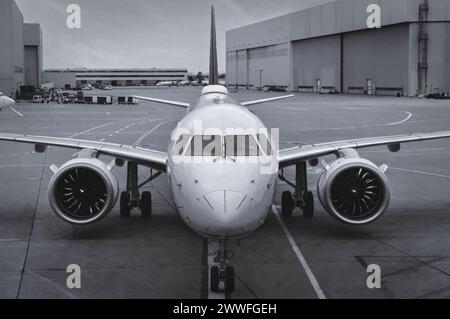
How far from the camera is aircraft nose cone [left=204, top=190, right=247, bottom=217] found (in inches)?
441

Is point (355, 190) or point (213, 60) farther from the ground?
point (213, 60)

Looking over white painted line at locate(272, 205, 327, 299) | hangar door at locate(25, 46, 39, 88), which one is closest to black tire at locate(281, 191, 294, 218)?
white painted line at locate(272, 205, 327, 299)

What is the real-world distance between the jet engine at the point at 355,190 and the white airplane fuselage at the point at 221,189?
99.4 inches

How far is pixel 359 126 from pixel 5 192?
3442cm

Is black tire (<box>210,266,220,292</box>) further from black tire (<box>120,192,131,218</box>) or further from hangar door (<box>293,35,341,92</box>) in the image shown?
hangar door (<box>293,35,341,92</box>)

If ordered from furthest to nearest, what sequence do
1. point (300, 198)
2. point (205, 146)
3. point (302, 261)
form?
1. point (300, 198)
2. point (302, 261)
3. point (205, 146)

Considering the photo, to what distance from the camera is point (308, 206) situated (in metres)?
17.8

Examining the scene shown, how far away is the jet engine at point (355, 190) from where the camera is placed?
596 inches

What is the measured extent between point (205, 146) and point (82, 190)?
4167 millimetres

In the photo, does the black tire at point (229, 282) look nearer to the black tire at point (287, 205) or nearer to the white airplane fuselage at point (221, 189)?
the white airplane fuselage at point (221, 189)

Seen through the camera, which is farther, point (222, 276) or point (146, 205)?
point (146, 205)

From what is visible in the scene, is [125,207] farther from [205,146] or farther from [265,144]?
[265,144]

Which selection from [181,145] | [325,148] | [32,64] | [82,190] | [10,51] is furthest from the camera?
[32,64]

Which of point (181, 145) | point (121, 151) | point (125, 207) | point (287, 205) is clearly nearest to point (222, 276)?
point (181, 145)
